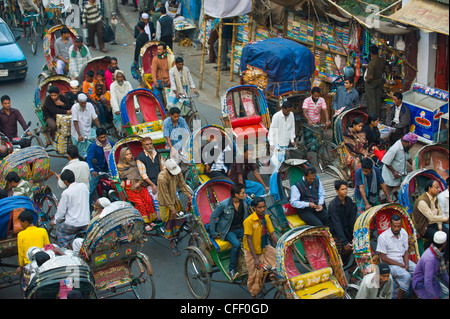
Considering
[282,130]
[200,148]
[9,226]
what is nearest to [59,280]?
[9,226]

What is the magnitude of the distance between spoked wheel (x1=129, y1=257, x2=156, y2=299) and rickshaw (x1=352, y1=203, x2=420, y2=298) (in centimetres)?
271

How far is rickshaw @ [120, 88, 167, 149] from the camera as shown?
41.0 feet

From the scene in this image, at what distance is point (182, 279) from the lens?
9.27 metres

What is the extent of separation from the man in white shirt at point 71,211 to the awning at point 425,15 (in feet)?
21.9

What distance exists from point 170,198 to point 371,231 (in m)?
3.00

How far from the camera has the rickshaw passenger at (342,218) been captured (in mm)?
8945

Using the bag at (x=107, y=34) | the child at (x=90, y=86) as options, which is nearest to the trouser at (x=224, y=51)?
the bag at (x=107, y=34)

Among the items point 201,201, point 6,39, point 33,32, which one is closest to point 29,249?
point 201,201

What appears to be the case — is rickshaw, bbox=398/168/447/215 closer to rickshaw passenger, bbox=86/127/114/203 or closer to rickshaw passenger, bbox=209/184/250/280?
rickshaw passenger, bbox=209/184/250/280

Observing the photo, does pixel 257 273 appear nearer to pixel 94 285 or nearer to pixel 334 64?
pixel 94 285

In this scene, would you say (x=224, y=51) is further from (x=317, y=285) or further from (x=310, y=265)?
(x=317, y=285)

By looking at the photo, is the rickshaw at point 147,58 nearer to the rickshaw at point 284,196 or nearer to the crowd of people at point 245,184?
the crowd of people at point 245,184

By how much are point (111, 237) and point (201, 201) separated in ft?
5.66

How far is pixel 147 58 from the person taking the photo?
15258 millimetres
